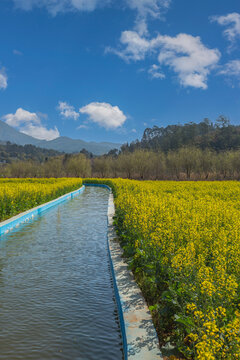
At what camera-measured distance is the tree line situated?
5141cm

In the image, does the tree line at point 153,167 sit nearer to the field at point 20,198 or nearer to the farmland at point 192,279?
the field at point 20,198

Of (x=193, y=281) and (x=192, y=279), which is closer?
(x=193, y=281)

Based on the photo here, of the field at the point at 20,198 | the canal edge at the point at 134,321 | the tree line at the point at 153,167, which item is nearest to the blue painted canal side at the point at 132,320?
the canal edge at the point at 134,321

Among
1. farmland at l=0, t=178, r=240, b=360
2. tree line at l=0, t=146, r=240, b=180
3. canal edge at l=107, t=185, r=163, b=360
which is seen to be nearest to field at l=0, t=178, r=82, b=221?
farmland at l=0, t=178, r=240, b=360

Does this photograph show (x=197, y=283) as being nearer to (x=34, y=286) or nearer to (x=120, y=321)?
(x=120, y=321)

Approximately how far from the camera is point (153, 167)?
2190 inches

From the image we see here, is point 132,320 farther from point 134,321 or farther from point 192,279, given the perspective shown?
point 192,279

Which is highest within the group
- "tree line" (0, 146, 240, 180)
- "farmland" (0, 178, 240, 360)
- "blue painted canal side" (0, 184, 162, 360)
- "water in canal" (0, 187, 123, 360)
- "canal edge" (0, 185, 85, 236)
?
"tree line" (0, 146, 240, 180)

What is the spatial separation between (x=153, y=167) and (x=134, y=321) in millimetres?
52242

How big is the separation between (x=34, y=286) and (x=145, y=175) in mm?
50914

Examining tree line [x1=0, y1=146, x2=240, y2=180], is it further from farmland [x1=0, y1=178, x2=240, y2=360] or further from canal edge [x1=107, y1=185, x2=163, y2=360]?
canal edge [x1=107, y1=185, x2=163, y2=360]

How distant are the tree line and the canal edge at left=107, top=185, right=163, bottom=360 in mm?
46204

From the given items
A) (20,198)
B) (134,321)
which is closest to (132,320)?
(134,321)

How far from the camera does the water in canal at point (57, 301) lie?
151 inches
